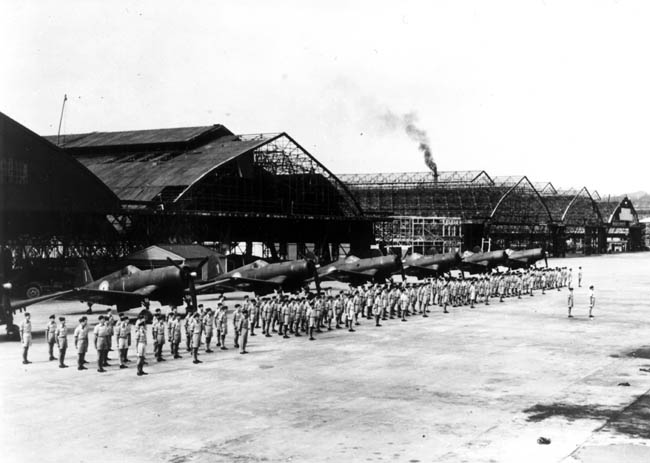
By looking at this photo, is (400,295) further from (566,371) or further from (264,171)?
(264,171)

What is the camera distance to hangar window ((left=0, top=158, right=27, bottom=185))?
136 feet

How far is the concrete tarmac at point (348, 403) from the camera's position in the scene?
12.2m

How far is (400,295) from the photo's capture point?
105 feet

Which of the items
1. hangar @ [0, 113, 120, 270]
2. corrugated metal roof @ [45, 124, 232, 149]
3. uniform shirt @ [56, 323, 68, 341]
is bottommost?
uniform shirt @ [56, 323, 68, 341]

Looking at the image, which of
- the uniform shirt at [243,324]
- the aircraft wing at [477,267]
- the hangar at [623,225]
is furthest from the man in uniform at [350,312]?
the hangar at [623,225]

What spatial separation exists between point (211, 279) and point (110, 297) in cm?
998

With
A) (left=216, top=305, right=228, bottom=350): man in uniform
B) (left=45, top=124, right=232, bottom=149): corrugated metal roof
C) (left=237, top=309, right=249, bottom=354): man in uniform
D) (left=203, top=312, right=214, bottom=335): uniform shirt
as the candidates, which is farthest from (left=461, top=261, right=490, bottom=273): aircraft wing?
(left=203, top=312, right=214, bottom=335): uniform shirt

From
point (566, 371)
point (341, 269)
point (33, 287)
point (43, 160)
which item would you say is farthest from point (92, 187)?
point (566, 371)

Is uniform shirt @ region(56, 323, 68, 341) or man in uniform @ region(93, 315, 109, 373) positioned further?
uniform shirt @ region(56, 323, 68, 341)

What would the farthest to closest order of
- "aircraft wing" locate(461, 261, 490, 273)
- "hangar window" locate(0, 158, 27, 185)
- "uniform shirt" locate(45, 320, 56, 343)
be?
"aircraft wing" locate(461, 261, 490, 273) → "hangar window" locate(0, 158, 27, 185) → "uniform shirt" locate(45, 320, 56, 343)

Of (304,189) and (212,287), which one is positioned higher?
(304,189)

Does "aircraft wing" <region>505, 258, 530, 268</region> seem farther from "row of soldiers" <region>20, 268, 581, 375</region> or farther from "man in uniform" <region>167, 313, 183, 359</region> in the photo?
"man in uniform" <region>167, 313, 183, 359</region>

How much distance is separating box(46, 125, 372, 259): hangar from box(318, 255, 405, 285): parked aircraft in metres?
14.0

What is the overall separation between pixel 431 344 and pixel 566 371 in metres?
5.87
